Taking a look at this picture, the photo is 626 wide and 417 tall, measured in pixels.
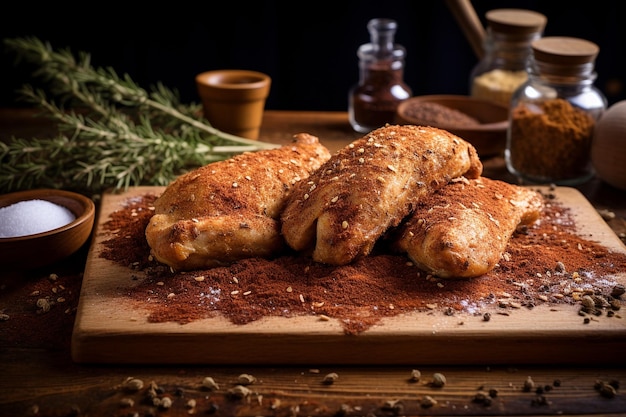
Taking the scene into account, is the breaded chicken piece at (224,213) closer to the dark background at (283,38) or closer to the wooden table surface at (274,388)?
the wooden table surface at (274,388)

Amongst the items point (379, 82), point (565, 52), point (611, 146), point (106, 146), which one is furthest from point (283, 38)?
point (611, 146)

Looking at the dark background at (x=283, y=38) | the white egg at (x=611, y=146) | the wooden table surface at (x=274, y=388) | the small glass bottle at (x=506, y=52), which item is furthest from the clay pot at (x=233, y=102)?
the wooden table surface at (x=274, y=388)

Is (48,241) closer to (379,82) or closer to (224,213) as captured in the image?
(224,213)

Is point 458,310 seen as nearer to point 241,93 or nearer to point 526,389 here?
point 526,389

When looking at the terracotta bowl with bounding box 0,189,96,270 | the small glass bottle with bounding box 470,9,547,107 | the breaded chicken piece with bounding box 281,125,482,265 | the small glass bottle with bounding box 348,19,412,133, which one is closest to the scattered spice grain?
the breaded chicken piece with bounding box 281,125,482,265

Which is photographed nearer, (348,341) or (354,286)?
(348,341)
